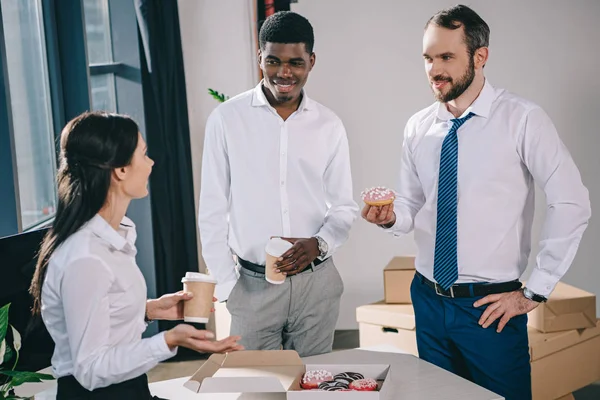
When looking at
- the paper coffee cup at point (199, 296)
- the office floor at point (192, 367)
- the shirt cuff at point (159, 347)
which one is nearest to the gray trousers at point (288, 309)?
the paper coffee cup at point (199, 296)

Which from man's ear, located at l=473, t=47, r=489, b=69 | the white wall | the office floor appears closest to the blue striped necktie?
man's ear, located at l=473, t=47, r=489, b=69

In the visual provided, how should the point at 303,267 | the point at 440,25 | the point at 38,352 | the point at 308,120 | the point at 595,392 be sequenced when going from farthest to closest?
the point at 595,392 → the point at 308,120 → the point at 303,267 → the point at 440,25 → the point at 38,352

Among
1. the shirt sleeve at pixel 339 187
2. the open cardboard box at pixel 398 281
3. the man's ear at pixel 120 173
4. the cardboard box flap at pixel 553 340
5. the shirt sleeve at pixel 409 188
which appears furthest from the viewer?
the open cardboard box at pixel 398 281

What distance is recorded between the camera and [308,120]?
258 centimetres

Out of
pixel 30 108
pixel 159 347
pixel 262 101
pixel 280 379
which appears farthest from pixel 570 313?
pixel 30 108

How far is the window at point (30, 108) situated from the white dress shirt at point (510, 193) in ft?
7.02

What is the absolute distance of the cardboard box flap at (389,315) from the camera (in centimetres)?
347

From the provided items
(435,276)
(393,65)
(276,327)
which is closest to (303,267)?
(276,327)

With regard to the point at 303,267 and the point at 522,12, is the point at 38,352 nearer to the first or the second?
the point at 303,267

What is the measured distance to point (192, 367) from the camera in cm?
423

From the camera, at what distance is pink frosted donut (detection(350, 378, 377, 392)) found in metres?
1.80

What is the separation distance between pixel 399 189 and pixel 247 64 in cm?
228

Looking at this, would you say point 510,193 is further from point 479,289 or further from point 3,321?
point 3,321

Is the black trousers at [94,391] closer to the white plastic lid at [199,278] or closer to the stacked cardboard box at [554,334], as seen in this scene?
the white plastic lid at [199,278]
